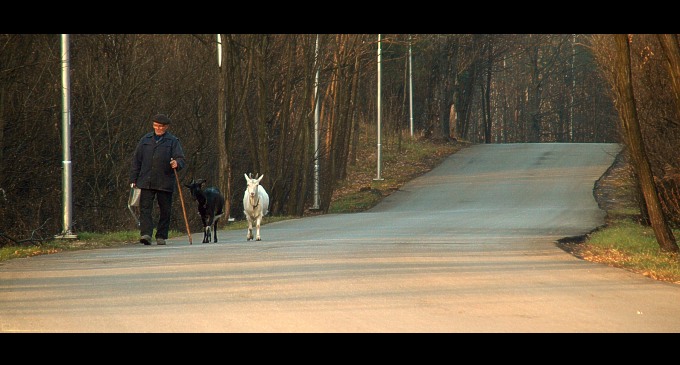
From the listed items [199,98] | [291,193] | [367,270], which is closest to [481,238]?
[367,270]

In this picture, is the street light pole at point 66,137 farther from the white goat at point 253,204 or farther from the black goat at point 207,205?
the white goat at point 253,204

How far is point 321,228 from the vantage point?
87.3 feet

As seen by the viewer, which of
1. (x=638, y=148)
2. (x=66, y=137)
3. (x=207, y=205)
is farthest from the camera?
(x=66, y=137)

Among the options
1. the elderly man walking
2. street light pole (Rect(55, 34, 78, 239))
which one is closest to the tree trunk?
the elderly man walking

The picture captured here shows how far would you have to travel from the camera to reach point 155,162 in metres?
19.6

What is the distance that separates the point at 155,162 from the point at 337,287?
24.2ft

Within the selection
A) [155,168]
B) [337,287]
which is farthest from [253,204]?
[337,287]

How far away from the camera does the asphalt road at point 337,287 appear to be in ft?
34.2

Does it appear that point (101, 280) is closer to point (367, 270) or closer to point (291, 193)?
point (367, 270)

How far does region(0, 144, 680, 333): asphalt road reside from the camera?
10430 mm

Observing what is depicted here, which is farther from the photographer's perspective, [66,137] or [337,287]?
[66,137]

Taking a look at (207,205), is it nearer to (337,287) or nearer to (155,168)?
(155,168)

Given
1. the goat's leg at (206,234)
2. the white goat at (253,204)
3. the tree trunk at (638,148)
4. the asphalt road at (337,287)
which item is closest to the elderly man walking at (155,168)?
the asphalt road at (337,287)

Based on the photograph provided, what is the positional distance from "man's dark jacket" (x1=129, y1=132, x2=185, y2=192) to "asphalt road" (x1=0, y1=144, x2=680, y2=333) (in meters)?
1.14
